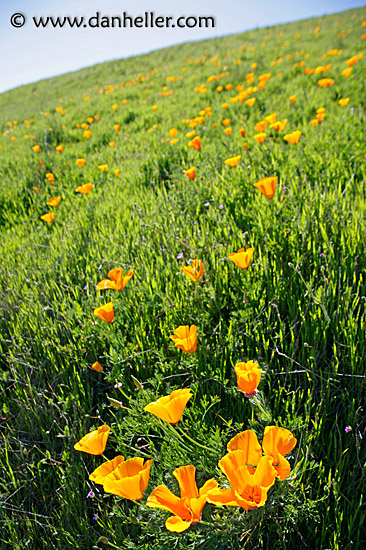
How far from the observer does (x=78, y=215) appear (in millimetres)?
2926

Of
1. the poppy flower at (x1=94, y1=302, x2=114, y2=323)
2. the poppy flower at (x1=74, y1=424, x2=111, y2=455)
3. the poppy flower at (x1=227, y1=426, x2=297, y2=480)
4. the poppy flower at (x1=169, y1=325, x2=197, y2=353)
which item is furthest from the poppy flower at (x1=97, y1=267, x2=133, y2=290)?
the poppy flower at (x1=227, y1=426, x2=297, y2=480)

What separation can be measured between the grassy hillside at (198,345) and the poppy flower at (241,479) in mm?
112

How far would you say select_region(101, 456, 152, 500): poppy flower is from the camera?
904 millimetres

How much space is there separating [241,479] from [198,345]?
63 centimetres

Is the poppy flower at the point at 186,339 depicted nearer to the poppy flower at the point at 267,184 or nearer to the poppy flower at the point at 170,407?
the poppy flower at the point at 170,407

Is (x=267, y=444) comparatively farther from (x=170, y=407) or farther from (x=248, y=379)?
(x=170, y=407)

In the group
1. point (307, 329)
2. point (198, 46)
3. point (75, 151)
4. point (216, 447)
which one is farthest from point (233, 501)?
point (198, 46)

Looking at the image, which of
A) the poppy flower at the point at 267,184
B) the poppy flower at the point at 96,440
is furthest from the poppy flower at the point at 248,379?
the poppy flower at the point at 267,184

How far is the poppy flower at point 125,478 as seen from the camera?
2.97 ft

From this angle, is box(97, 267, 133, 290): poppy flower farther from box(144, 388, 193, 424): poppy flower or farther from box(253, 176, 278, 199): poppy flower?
box(253, 176, 278, 199): poppy flower

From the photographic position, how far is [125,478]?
889mm

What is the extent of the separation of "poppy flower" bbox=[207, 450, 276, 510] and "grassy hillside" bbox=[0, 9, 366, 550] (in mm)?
112

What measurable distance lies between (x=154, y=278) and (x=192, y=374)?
703 mm

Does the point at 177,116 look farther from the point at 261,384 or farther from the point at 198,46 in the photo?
the point at 198,46
